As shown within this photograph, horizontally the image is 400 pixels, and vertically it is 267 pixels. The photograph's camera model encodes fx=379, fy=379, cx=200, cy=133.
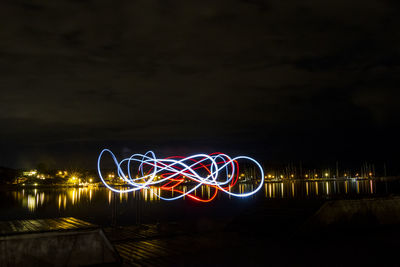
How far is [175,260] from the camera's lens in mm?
10703

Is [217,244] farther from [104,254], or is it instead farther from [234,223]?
[104,254]

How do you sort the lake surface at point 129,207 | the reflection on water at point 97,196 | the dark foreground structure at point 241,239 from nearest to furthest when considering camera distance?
the dark foreground structure at point 241,239 < the lake surface at point 129,207 < the reflection on water at point 97,196

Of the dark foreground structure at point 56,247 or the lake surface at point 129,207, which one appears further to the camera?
the lake surface at point 129,207

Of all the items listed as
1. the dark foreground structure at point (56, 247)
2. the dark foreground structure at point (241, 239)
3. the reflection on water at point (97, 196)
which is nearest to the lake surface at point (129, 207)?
the reflection on water at point (97, 196)

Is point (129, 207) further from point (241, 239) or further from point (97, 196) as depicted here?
point (241, 239)

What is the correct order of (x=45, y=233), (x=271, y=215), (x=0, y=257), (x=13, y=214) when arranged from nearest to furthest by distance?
(x=0, y=257)
(x=45, y=233)
(x=271, y=215)
(x=13, y=214)

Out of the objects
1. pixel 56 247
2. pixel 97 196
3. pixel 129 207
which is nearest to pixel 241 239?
pixel 56 247

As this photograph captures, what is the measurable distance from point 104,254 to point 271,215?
7478mm

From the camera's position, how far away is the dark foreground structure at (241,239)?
9852 mm

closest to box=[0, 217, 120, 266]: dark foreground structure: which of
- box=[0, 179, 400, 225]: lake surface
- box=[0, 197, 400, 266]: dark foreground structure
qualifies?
box=[0, 197, 400, 266]: dark foreground structure

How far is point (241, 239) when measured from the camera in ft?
45.4

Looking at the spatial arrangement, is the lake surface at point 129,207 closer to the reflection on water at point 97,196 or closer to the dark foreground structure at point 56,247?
the reflection on water at point 97,196

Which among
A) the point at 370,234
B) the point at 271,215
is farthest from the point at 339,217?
the point at 271,215

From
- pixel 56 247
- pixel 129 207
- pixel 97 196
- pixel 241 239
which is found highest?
pixel 56 247
